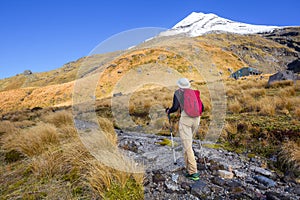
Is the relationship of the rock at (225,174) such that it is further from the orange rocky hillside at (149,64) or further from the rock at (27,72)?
the rock at (27,72)

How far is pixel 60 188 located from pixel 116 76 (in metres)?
10.1

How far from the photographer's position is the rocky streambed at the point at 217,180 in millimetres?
3303

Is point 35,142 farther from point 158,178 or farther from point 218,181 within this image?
point 218,181

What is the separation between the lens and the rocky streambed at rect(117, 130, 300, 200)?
10.8 ft

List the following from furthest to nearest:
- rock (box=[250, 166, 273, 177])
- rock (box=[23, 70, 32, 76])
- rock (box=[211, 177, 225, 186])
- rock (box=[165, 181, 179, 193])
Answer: rock (box=[23, 70, 32, 76])
rock (box=[250, 166, 273, 177])
rock (box=[211, 177, 225, 186])
rock (box=[165, 181, 179, 193])

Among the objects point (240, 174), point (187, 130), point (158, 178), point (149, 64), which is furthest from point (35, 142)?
point (149, 64)

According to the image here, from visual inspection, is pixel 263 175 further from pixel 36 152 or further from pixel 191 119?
pixel 36 152

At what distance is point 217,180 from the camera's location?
3.71m

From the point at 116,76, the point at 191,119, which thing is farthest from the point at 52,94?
the point at 191,119

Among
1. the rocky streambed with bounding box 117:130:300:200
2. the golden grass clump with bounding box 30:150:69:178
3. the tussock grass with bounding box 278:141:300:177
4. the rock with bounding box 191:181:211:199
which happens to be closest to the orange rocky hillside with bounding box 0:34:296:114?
the golden grass clump with bounding box 30:150:69:178

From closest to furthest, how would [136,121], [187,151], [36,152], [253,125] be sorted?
[187,151] → [36,152] → [253,125] → [136,121]

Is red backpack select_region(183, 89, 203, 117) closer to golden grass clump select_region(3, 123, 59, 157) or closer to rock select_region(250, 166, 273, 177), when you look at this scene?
rock select_region(250, 166, 273, 177)

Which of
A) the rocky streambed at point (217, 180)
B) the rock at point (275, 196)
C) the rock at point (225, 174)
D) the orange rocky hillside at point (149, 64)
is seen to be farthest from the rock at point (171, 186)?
the orange rocky hillside at point (149, 64)

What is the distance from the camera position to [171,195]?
3.30 meters
